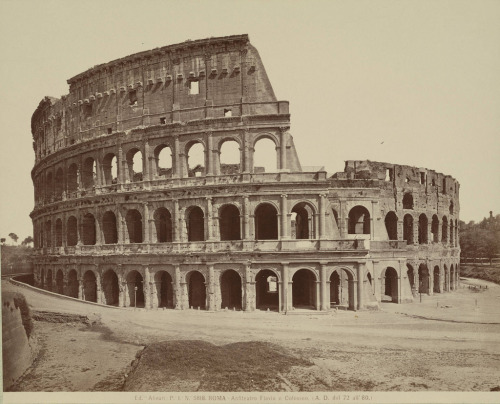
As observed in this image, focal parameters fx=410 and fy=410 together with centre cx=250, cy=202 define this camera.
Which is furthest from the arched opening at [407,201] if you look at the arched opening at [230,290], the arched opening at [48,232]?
the arched opening at [48,232]

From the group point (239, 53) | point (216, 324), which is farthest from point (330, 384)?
point (239, 53)

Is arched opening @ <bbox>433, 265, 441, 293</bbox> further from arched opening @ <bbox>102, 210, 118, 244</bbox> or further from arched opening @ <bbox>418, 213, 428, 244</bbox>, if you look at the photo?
arched opening @ <bbox>102, 210, 118, 244</bbox>

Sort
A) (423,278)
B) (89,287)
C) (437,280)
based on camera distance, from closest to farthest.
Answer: (89,287), (423,278), (437,280)

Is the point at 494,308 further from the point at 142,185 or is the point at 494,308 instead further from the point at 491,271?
the point at 142,185

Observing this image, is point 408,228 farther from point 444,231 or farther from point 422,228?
point 444,231

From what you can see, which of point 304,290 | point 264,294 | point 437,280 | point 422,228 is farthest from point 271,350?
point 422,228

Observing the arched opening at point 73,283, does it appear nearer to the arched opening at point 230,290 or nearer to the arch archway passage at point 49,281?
the arch archway passage at point 49,281
